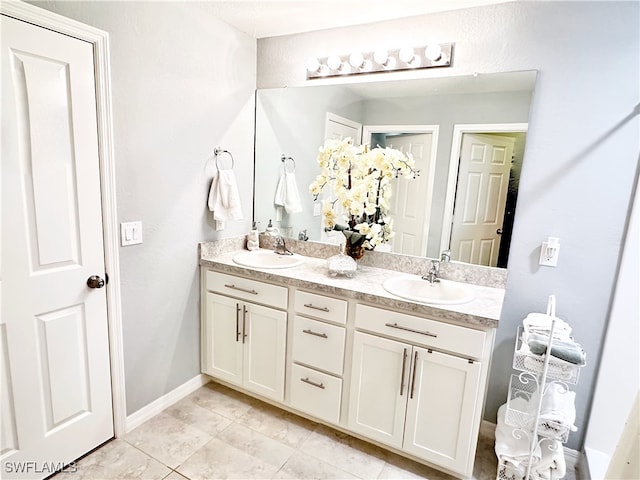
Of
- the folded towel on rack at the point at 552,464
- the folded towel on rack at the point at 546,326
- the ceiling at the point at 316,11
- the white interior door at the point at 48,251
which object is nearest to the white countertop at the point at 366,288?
the folded towel on rack at the point at 546,326

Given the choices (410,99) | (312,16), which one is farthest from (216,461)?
(312,16)

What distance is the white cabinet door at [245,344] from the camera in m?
2.07

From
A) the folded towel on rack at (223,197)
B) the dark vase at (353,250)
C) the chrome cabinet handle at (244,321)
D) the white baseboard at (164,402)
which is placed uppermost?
the folded towel on rack at (223,197)

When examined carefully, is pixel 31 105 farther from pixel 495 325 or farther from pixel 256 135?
Result: pixel 495 325

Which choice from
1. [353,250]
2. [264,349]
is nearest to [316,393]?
[264,349]

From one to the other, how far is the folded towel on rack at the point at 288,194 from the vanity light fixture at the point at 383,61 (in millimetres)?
690

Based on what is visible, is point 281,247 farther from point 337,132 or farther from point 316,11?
point 316,11

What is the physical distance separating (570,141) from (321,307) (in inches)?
58.8

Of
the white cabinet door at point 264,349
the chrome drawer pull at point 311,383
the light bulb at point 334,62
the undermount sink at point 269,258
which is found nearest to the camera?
the chrome drawer pull at point 311,383

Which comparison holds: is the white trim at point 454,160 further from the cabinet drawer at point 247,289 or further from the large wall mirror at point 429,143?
the cabinet drawer at point 247,289

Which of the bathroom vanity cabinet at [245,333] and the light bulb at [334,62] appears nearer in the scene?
Result: the bathroom vanity cabinet at [245,333]

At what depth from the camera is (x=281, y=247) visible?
2473 mm

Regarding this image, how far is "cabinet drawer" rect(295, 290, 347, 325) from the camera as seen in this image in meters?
1.84

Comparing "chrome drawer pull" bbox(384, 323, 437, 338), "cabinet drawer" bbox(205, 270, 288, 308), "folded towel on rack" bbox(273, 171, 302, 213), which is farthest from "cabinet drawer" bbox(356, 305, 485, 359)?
"folded towel on rack" bbox(273, 171, 302, 213)
